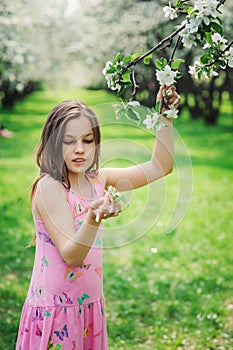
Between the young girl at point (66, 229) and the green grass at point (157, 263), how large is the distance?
103 mm

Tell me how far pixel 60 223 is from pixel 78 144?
312 millimetres

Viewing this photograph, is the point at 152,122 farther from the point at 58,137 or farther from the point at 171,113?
the point at 58,137

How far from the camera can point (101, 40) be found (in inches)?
534

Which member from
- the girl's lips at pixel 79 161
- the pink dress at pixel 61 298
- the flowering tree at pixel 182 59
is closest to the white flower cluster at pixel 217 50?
the flowering tree at pixel 182 59

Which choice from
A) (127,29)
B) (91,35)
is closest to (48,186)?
(127,29)

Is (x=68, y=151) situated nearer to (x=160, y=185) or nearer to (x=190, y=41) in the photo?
(x=160, y=185)

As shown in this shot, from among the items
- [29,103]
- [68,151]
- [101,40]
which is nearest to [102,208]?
[68,151]

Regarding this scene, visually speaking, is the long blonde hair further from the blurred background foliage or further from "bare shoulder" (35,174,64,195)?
the blurred background foliage

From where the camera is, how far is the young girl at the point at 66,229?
90.0 inches

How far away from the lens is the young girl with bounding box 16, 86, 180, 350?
229cm

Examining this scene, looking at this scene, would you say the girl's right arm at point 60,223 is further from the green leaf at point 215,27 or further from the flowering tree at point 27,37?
the flowering tree at point 27,37

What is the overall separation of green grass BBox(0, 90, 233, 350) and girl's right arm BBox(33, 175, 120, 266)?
22cm

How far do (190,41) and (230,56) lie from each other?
21 centimetres

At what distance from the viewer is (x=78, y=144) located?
2.29 metres
